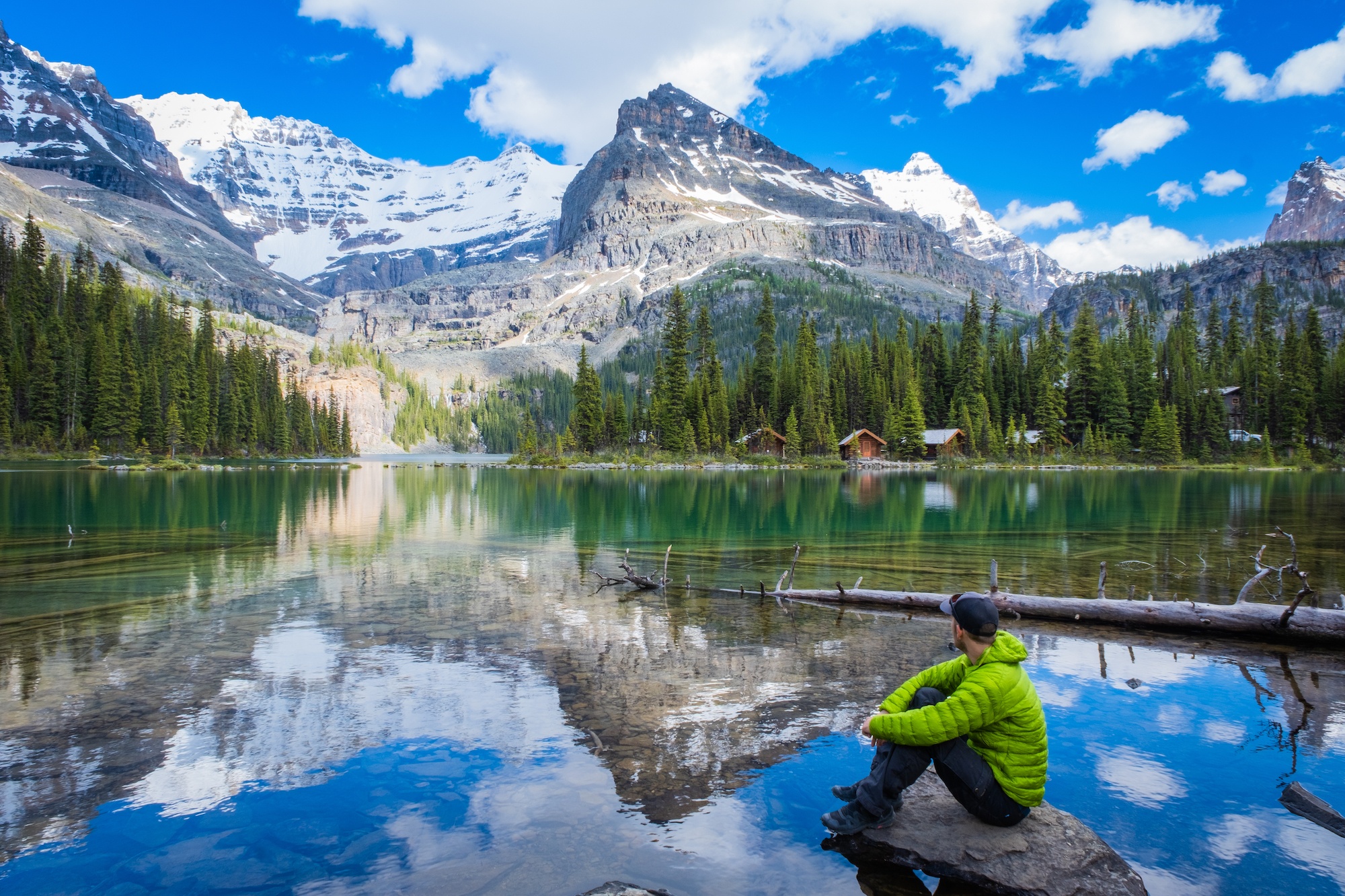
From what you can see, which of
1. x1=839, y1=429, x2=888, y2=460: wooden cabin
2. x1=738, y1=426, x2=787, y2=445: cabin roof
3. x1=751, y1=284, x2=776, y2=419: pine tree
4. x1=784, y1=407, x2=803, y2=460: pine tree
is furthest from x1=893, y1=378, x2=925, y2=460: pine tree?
x1=751, y1=284, x2=776, y2=419: pine tree

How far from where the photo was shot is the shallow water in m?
5.96

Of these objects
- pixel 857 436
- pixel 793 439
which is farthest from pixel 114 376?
pixel 857 436

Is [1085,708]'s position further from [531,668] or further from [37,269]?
[37,269]

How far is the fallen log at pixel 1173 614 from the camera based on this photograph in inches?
460

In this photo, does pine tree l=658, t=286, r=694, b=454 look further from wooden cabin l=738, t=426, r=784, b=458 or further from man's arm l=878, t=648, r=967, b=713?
man's arm l=878, t=648, r=967, b=713

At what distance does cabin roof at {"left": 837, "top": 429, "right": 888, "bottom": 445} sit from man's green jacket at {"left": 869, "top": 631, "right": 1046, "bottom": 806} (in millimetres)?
91698

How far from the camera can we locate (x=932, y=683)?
5.96 metres

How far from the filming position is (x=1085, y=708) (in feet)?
30.4

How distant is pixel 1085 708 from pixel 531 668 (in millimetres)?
7667

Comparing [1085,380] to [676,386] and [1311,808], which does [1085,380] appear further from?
[1311,808]

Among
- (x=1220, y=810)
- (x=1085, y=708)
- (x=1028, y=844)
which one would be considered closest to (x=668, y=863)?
(x=1028, y=844)

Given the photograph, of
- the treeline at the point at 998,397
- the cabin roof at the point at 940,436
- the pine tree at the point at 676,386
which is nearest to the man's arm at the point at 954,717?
the pine tree at the point at 676,386

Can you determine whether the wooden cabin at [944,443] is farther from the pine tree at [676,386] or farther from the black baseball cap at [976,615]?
the black baseball cap at [976,615]

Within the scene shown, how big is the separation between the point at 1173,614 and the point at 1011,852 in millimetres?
9326
